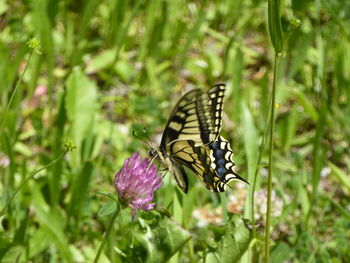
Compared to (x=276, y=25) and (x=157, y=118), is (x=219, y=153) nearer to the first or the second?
(x=276, y=25)

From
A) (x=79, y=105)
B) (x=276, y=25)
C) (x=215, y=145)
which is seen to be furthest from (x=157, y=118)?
(x=276, y=25)

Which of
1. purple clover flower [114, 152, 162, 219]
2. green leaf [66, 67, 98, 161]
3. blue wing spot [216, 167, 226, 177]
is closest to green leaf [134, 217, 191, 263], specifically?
purple clover flower [114, 152, 162, 219]

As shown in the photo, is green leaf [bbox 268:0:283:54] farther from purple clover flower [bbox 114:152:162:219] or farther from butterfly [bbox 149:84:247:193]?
purple clover flower [bbox 114:152:162:219]

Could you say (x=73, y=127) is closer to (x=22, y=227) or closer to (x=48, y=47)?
(x=48, y=47)

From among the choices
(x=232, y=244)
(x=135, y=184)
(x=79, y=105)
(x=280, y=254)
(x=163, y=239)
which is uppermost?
(x=79, y=105)

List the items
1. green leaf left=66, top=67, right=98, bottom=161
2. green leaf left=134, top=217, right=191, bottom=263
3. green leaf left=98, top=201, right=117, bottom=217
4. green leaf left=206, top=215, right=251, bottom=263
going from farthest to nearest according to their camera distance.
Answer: green leaf left=66, top=67, right=98, bottom=161, green leaf left=206, top=215, right=251, bottom=263, green leaf left=134, top=217, right=191, bottom=263, green leaf left=98, top=201, right=117, bottom=217

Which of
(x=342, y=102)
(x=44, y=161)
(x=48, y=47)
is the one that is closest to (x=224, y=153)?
(x=44, y=161)
